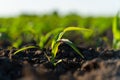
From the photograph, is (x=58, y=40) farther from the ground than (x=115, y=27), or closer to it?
farther from the ground

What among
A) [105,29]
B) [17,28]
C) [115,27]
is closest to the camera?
[115,27]

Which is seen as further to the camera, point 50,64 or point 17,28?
point 17,28

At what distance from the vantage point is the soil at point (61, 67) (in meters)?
2.05

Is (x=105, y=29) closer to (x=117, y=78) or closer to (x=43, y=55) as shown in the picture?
(x=43, y=55)

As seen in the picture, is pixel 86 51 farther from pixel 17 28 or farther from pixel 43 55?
pixel 17 28

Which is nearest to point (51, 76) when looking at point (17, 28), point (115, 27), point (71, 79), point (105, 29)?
point (71, 79)

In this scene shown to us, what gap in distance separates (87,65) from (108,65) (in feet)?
0.72

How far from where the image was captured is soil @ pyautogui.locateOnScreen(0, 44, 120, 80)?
2049 mm

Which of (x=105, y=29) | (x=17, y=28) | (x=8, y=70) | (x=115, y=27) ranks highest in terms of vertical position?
(x=8, y=70)

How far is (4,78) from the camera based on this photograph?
89.4 inches

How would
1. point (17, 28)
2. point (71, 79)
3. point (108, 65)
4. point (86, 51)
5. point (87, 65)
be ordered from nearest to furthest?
point (71, 79) → point (108, 65) → point (87, 65) → point (86, 51) → point (17, 28)

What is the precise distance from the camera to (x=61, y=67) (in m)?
2.72

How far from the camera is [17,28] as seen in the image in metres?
8.35

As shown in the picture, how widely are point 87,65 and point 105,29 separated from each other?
835cm
